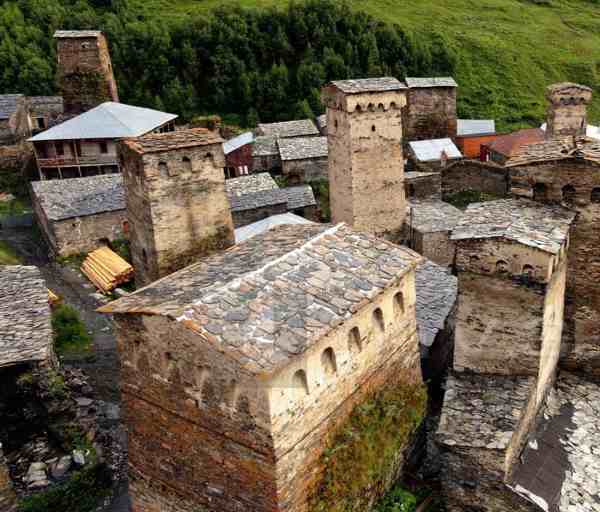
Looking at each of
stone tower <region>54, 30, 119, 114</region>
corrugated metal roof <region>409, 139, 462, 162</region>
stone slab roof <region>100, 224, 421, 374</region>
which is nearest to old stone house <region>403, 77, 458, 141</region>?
corrugated metal roof <region>409, 139, 462, 162</region>

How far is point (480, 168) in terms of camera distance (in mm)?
31828

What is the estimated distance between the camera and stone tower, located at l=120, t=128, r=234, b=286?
569 inches

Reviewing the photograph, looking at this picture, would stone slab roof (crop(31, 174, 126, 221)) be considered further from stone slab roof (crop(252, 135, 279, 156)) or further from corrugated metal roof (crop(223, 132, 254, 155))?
stone slab roof (crop(252, 135, 279, 156))

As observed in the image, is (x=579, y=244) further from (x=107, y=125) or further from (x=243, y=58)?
(x=243, y=58)

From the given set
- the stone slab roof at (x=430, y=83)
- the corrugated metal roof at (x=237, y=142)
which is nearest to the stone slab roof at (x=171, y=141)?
the corrugated metal roof at (x=237, y=142)

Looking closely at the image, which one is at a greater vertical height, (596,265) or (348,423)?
(596,265)

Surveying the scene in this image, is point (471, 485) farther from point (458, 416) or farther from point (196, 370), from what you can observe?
point (196, 370)

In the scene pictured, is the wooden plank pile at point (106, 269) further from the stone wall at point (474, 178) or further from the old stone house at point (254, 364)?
the stone wall at point (474, 178)

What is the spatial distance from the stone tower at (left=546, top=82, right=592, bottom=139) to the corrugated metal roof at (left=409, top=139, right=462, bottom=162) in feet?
17.2

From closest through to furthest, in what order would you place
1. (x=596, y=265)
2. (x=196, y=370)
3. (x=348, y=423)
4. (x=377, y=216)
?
(x=196, y=370), (x=348, y=423), (x=596, y=265), (x=377, y=216)

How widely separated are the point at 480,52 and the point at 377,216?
37.2 meters

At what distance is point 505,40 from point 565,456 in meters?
53.6

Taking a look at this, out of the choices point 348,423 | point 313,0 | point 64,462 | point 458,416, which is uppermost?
point 313,0

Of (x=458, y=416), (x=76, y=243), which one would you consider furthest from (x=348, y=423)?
(x=76, y=243)
